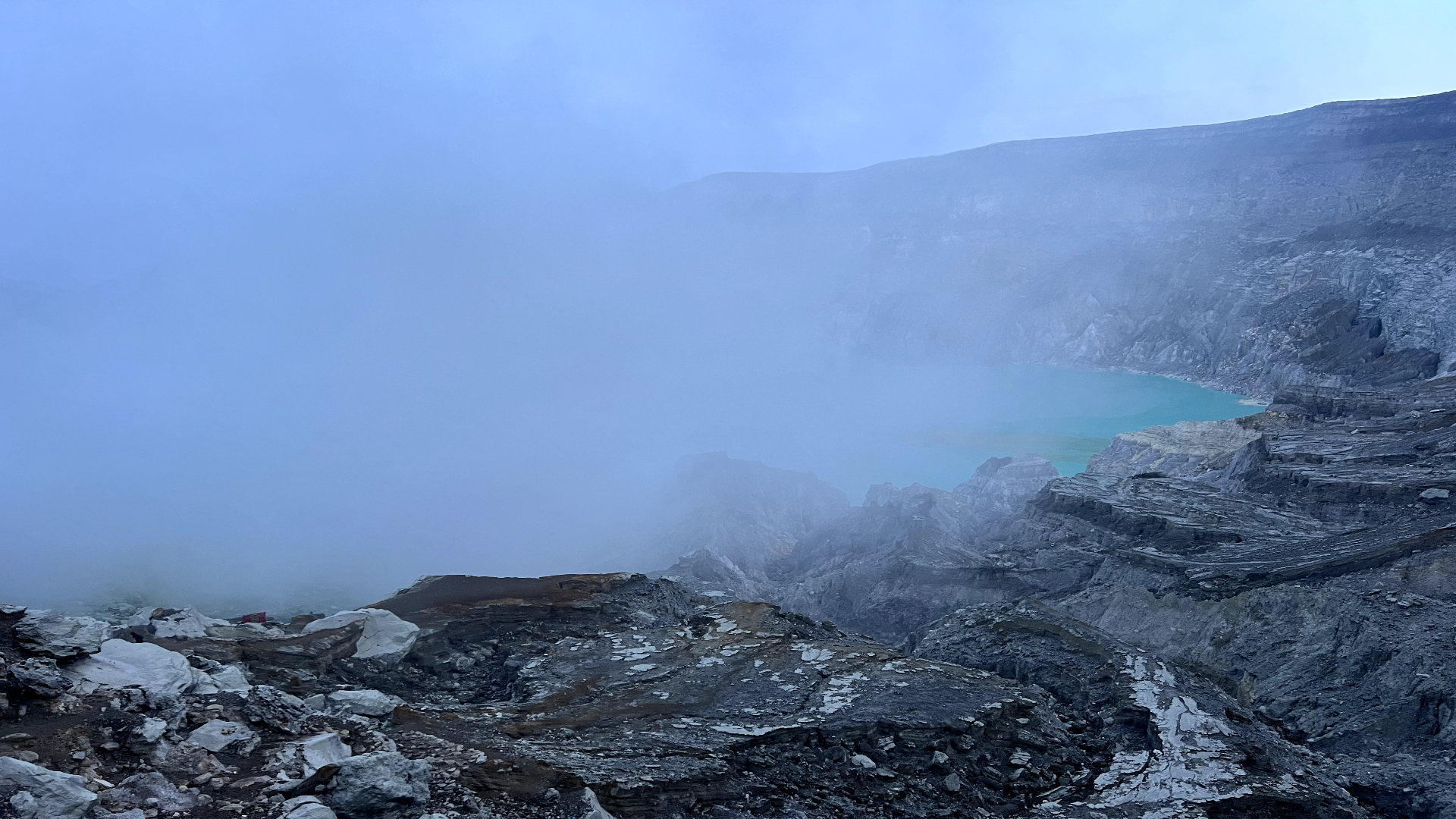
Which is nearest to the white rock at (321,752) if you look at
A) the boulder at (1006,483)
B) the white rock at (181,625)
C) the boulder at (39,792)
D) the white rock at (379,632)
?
the boulder at (39,792)

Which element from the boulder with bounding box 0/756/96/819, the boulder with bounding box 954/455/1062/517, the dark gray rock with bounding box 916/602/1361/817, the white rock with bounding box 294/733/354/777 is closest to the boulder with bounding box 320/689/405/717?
the white rock with bounding box 294/733/354/777

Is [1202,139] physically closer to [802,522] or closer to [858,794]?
[802,522]

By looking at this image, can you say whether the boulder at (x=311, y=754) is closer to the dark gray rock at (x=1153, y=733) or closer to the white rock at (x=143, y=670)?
the white rock at (x=143, y=670)

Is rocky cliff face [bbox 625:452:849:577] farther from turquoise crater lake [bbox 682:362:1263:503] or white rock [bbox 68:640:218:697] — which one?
white rock [bbox 68:640:218:697]

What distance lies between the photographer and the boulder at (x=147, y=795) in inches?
218

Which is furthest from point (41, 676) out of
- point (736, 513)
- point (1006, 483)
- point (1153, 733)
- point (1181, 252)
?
point (1181, 252)

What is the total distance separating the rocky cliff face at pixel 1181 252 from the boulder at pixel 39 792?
58.1 m

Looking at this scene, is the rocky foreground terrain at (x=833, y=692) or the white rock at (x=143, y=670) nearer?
the rocky foreground terrain at (x=833, y=692)

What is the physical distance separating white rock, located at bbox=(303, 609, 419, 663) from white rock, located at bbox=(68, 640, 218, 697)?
418cm

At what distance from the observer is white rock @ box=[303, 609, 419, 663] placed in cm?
1169

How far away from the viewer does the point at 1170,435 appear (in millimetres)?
34531

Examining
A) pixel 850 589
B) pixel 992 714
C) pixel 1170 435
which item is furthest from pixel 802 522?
pixel 992 714

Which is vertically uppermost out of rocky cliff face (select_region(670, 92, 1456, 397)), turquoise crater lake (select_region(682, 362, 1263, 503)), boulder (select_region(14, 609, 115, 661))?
rocky cliff face (select_region(670, 92, 1456, 397))

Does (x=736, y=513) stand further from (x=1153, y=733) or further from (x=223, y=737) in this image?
(x=223, y=737)
